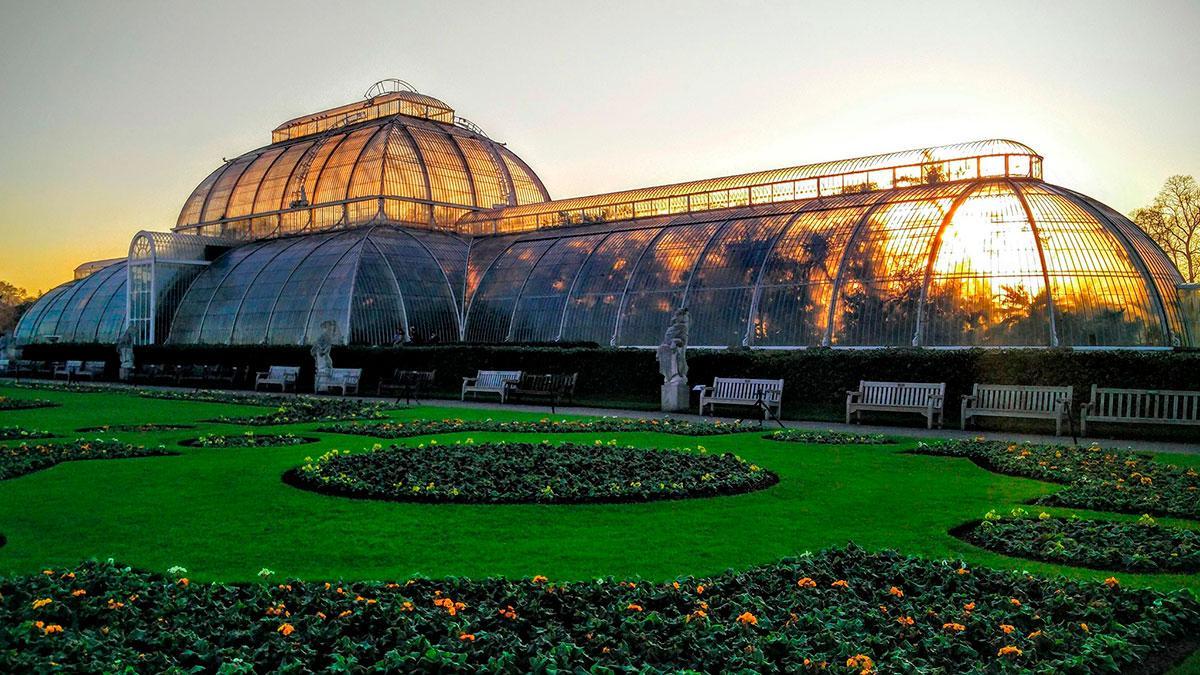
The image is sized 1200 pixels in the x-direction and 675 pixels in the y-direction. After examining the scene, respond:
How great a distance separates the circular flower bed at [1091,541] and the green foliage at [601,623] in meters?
1.32

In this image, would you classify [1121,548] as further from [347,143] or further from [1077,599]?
[347,143]

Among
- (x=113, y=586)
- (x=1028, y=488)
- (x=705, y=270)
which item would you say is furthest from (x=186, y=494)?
(x=705, y=270)

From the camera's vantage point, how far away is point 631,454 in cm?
1558

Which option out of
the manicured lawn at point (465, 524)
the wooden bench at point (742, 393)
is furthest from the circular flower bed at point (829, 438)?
the wooden bench at point (742, 393)

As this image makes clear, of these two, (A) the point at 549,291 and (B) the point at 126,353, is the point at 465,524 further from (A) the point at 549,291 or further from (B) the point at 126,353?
(B) the point at 126,353

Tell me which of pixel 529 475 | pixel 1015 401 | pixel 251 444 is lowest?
pixel 251 444

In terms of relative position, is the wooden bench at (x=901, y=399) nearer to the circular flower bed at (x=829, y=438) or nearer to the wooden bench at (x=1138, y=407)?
the wooden bench at (x=1138, y=407)

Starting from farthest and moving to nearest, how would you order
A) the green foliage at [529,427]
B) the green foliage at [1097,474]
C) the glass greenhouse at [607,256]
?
the glass greenhouse at [607,256] < the green foliage at [529,427] < the green foliage at [1097,474]

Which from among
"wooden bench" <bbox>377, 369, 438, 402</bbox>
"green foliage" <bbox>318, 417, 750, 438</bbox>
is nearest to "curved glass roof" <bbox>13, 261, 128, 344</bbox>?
"wooden bench" <bbox>377, 369, 438, 402</bbox>

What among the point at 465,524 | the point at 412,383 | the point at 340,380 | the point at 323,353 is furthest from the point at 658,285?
the point at 465,524

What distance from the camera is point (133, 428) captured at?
2111 centimetres

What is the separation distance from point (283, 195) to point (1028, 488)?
182 feet

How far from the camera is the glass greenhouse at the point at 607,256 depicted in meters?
31.5

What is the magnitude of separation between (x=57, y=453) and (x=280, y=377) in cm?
2379
